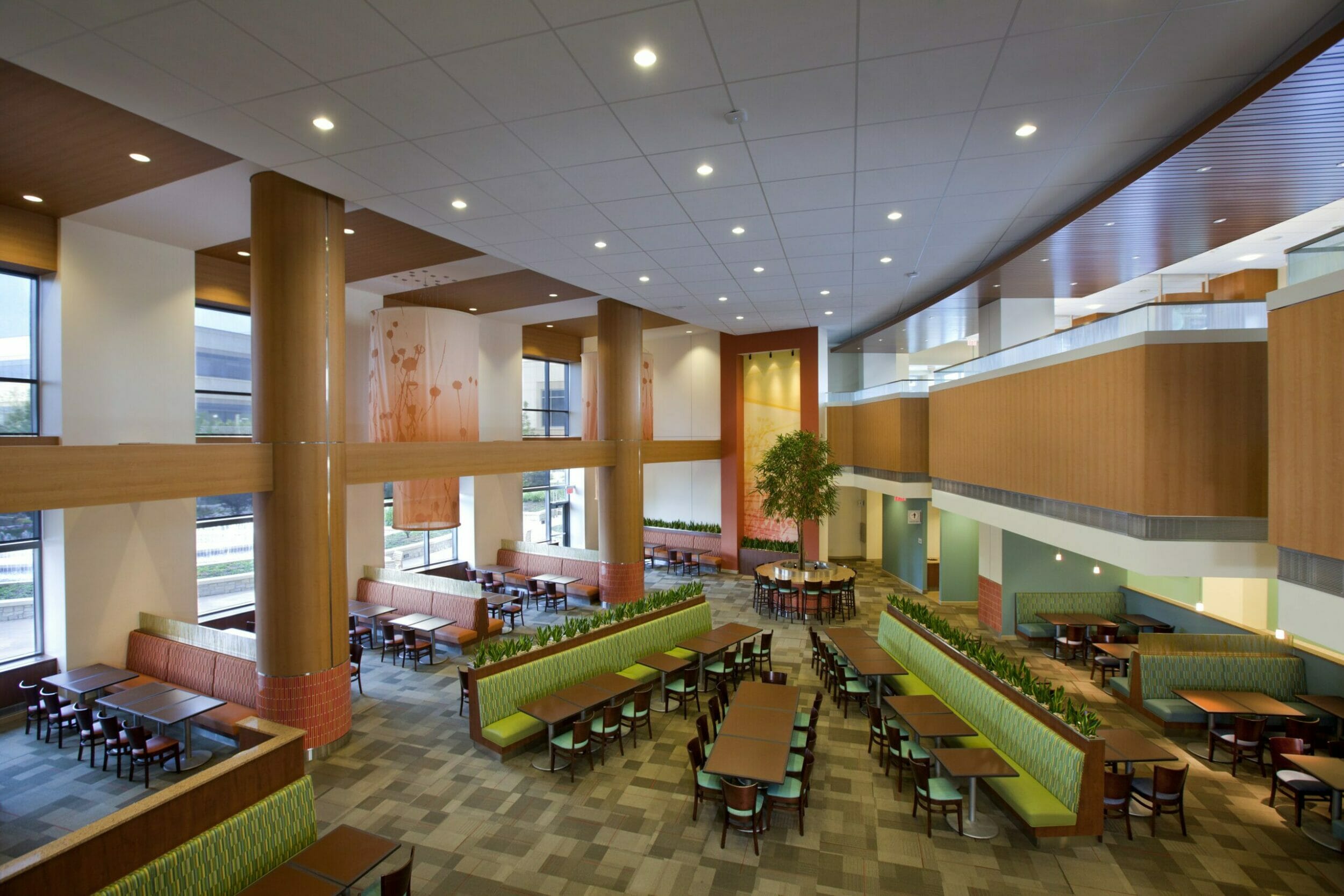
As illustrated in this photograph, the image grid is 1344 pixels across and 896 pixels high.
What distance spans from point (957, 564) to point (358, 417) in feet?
44.3

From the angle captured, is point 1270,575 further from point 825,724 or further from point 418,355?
point 418,355

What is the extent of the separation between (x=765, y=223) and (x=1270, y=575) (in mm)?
6500

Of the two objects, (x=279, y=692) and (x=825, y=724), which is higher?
(x=279, y=692)

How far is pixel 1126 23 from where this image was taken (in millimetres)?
3945

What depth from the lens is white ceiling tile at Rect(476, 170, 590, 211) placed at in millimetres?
6336

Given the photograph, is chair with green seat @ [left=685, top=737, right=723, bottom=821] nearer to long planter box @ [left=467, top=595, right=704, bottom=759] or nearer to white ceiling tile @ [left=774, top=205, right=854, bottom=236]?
long planter box @ [left=467, top=595, right=704, bottom=759]

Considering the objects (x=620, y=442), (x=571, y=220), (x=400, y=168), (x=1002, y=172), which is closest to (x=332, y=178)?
(x=400, y=168)

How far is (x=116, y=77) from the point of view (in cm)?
446

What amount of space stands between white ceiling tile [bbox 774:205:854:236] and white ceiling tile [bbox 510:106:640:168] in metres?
2.54

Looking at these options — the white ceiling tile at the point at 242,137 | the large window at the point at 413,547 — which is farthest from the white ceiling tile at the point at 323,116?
the large window at the point at 413,547

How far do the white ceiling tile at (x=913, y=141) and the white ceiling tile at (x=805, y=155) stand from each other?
0.49 ft

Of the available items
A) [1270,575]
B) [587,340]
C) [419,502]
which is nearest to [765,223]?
[1270,575]

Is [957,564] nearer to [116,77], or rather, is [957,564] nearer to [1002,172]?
[1002,172]

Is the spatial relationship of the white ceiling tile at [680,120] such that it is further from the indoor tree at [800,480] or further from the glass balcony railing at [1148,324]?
the indoor tree at [800,480]
